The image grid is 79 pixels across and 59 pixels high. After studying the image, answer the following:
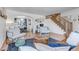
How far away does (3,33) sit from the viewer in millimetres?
2068

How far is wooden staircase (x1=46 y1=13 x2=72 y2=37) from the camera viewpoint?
2086mm

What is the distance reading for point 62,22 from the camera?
2.11 meters

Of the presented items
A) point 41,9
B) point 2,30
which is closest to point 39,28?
point 41,9

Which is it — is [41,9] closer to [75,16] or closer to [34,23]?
[34,23]

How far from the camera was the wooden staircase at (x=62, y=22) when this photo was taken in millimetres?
2086

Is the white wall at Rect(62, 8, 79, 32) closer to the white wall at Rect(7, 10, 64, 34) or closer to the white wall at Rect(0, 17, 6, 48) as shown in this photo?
the white wall at Rect(7, 10, 64, 34)

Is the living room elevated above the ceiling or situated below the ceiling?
below

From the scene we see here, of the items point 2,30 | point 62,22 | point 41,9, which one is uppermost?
point 41,9

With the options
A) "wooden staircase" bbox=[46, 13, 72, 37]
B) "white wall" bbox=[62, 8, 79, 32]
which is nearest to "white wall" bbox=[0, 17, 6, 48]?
"wooden staircase" bbox=[46, 13, 72, 37]

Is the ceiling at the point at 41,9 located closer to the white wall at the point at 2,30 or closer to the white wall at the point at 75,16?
the white wall at the point at 75,16

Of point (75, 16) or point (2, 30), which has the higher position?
point (75, 16)
